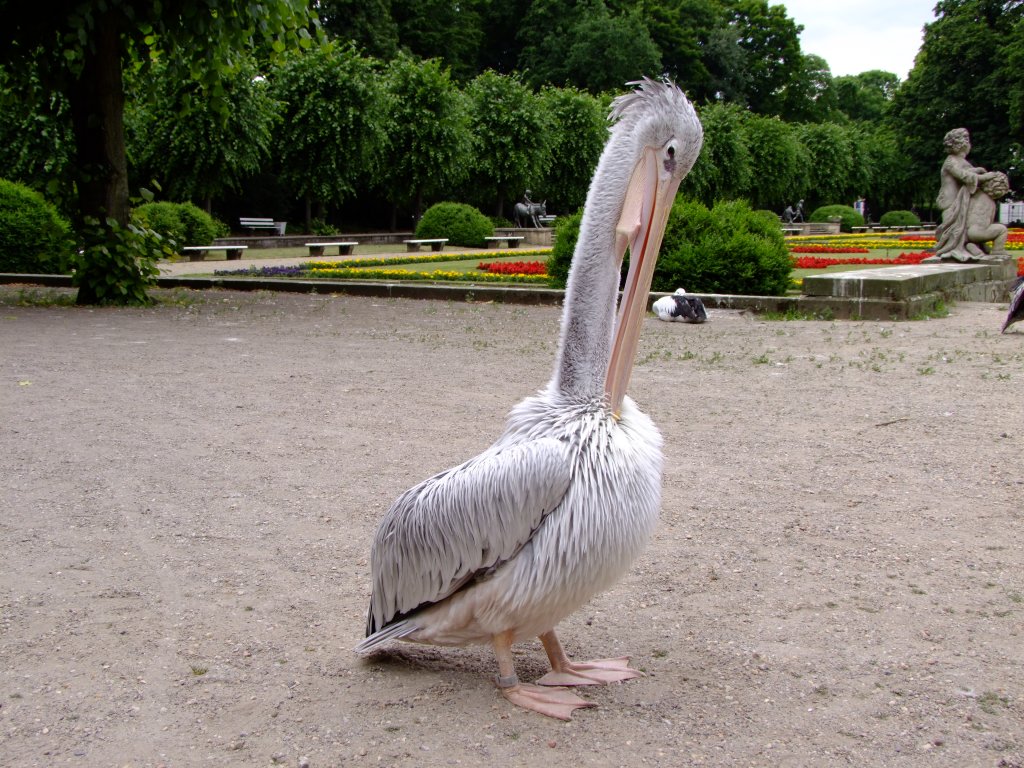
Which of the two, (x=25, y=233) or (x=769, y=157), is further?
(x=769, y=157)

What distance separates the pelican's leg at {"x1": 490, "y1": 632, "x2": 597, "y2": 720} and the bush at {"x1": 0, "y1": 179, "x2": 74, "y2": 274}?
17755 mm

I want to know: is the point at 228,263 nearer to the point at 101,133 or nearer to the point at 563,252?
the point at 101,133

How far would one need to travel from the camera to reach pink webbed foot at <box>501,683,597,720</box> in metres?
2.88

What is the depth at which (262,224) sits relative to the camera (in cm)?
3253

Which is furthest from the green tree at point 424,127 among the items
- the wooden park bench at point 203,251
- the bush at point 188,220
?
the wooden park bench at point 203,251

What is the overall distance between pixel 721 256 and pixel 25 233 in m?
13.1

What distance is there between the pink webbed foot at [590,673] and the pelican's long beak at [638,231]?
0.83m

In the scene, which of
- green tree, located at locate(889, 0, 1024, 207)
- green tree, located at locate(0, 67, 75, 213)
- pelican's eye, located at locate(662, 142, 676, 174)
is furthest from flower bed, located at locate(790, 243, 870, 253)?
green tree, located at locate(889, 0, 1024, 207)

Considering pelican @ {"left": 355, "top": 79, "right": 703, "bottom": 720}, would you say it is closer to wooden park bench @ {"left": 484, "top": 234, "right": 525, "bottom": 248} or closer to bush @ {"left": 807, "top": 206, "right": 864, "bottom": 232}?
wooden park bench @ {"left": 484, "top": 234, "right": 525, "bottom": 248}

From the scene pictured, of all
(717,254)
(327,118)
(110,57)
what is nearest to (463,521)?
(717,254)

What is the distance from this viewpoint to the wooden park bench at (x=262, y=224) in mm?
32281

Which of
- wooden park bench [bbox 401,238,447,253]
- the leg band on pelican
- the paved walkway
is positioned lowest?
the leg band on pelican

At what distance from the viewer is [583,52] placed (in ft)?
169

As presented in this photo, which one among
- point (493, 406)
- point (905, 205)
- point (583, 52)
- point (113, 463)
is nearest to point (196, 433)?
point (113, 463)
